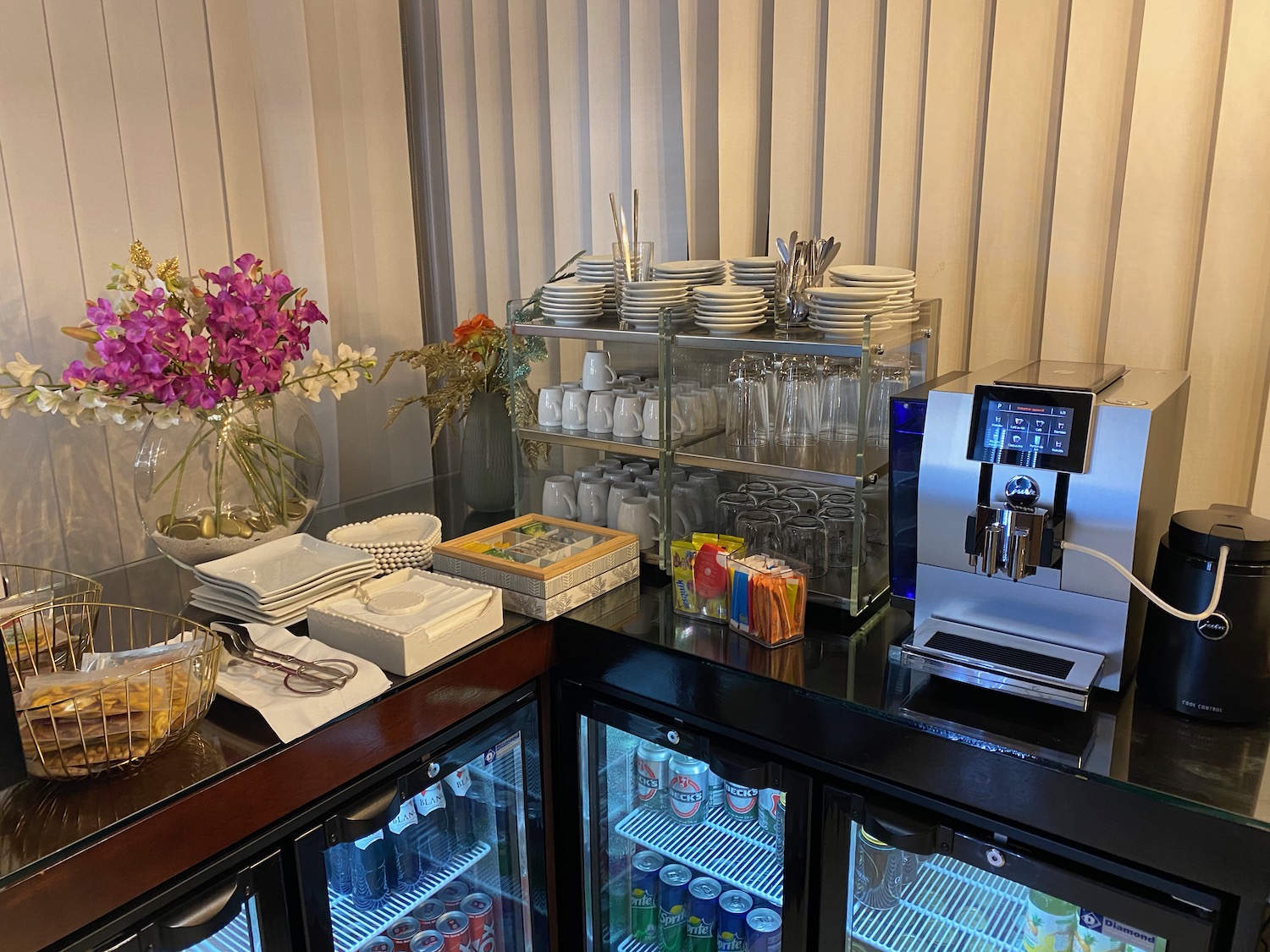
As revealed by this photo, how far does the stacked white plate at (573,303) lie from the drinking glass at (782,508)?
1.58ft

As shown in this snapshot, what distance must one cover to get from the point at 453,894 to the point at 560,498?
749mm

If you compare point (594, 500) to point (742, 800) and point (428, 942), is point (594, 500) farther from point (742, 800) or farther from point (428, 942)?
point (428, 942)

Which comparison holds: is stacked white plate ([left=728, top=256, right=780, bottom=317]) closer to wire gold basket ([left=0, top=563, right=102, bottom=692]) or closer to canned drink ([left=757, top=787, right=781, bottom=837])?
Answer: canned drink ([left=757, top=787, right=781, bottom=837])

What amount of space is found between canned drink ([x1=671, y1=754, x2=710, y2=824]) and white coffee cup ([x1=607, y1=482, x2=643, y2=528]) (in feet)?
1.50

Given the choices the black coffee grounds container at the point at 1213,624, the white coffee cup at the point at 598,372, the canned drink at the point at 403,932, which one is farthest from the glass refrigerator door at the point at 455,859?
the black coffee grounds container at the point at 1213,624

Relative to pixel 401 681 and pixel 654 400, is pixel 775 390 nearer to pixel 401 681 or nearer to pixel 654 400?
pixel 654 400

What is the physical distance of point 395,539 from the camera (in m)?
1.85

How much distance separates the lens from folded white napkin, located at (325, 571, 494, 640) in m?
1.42

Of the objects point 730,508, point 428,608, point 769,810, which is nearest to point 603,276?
point 730,508

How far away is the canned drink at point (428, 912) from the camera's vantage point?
164 cm

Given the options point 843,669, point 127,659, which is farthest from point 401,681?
point 843,669

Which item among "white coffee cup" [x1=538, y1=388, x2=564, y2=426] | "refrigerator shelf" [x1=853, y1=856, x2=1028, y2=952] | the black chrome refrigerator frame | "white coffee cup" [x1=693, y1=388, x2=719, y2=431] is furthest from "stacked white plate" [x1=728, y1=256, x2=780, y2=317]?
"refrigerator shelf" [x1=853, y1=856, x2=1028, y2=952]

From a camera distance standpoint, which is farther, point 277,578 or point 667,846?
point 667,846

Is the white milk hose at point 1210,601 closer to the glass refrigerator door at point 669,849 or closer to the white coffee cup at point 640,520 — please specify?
the glass refrigerator door at point 669,849
